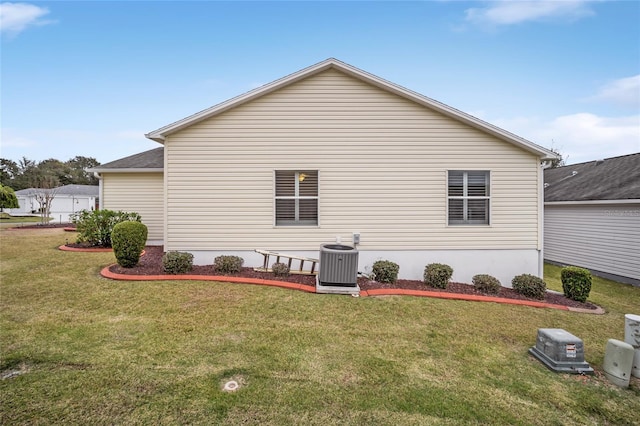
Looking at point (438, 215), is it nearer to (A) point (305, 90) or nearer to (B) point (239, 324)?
(A) point (305, 90)

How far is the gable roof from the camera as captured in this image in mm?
7367

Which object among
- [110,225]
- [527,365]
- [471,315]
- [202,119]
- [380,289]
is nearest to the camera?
[527,365]

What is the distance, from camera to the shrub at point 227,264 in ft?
23.0

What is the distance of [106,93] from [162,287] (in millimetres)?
15307

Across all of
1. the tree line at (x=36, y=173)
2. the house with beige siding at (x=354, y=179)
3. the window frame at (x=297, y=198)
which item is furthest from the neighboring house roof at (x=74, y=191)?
the window frame at (x=297, y=198)

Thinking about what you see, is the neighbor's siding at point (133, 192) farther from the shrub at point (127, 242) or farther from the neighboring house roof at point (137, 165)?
Result: the shrub at point (127, 242)

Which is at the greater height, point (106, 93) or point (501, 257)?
point (106, 93)

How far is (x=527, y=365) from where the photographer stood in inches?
140

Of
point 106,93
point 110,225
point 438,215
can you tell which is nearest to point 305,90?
point 438,215

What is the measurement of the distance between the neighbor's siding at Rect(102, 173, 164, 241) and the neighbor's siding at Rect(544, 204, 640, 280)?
16664 millimetres

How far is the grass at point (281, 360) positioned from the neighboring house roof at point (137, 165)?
540 cm

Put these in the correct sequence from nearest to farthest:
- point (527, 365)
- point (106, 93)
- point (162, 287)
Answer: point (527, 365) < point (162, 287) < point (106, 93)

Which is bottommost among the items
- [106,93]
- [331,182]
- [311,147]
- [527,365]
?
[527,365]

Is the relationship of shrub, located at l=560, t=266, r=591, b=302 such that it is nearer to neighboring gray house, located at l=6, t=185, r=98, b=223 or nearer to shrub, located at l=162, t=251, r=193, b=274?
shrub, located at l=162, t=251, r=193, b=274
